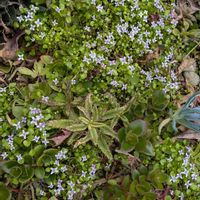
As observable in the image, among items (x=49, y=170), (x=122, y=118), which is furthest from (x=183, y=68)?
(x=49, y=170)

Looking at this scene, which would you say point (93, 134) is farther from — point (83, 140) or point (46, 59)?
point (46, 59)

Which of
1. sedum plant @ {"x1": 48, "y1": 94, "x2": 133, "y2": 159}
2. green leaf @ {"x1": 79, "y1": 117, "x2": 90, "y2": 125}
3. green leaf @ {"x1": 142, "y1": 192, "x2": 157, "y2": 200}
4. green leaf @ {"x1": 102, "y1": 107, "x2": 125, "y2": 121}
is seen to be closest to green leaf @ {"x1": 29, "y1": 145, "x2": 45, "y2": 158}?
sedum plant @ {"x1": 48, "y1": 94, "x2": 133, "y2": 159}

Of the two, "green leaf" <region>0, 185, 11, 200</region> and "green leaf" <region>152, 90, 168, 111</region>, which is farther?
"green leaf" <region>152, 90, 168, 111</region>

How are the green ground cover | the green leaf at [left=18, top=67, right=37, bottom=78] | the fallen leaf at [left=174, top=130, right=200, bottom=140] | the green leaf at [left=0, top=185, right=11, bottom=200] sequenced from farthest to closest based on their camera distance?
the fallen leaf at [left=174, top=130, right=200, bottom=140]
the green leaf at [left=18, top=67, right=37, bottom=78]
the green ground cover
the green leaf at [left=0, top=185, right=11, bottom=200]

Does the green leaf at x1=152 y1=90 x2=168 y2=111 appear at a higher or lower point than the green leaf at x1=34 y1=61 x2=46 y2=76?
lower

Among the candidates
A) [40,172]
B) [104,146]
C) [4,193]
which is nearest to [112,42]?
[104,146]

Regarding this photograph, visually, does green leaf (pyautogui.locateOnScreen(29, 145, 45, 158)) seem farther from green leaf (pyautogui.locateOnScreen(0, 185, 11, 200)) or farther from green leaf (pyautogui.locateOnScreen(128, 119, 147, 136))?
green leaf (pyautogui.locateOnScreen(128, 119, 147, 136))

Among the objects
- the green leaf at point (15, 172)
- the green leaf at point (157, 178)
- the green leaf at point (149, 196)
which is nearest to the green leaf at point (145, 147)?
the green leaf at point (157, 178)

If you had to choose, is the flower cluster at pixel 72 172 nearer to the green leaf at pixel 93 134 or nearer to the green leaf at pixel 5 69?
the green leaf at pixel 93 134
